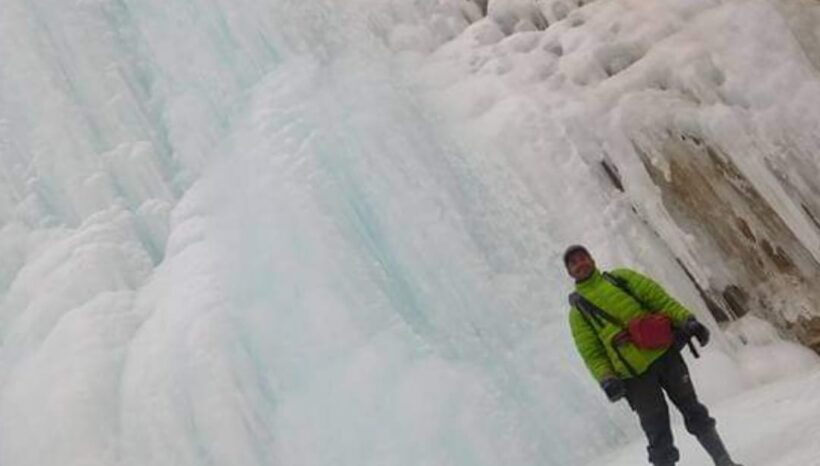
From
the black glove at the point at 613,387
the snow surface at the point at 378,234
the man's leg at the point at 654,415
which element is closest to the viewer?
the black glove at the point at 613,387

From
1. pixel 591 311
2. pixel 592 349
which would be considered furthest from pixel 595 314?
pixel 592 349

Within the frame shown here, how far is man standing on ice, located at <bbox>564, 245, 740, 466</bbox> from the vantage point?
14.7 ft

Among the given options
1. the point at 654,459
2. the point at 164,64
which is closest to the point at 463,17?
the point at 164,64

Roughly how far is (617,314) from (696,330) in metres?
0.34

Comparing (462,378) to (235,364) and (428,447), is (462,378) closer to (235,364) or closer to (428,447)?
(428,447)

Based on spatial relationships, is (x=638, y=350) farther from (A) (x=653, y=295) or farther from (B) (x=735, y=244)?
(B) (x=735, y=244)

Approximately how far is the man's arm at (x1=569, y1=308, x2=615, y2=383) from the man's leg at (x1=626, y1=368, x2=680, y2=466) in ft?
0.40

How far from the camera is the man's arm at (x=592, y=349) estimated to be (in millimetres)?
4586

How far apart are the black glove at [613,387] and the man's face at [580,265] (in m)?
0.45

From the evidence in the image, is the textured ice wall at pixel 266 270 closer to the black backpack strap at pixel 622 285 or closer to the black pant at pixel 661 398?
the black pant at pixel 661 398

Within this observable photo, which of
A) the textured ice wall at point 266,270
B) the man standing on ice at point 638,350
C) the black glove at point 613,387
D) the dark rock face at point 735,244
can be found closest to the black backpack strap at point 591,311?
the man standing on ice at point 638,350

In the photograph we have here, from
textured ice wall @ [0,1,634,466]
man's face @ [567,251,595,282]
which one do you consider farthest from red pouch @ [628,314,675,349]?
textured ice wall @ [0,1,634,466]

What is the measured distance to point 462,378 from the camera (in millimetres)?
7461

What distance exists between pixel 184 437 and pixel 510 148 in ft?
10.7
